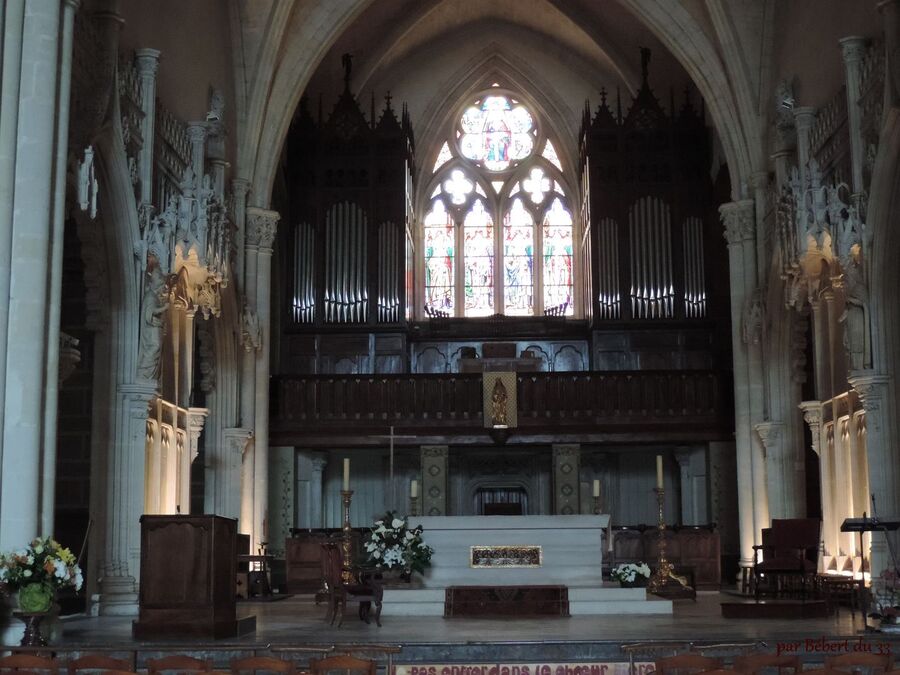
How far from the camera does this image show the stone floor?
1034 cm

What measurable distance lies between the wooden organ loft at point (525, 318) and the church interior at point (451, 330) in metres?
0.07

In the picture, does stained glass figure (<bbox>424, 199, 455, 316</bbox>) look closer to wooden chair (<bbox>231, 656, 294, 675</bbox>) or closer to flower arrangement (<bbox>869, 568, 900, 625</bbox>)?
flower arrangement (<bbox>869, 568, 900, 625</bbox>)

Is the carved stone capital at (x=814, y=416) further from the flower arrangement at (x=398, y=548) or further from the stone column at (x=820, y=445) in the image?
the flower arrangement at (x=398, y=548)

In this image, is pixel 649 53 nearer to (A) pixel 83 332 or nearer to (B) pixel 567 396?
(B) pixel 567 396

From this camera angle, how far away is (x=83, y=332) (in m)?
17.0

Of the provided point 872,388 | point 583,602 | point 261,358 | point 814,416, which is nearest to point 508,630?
point 583,602

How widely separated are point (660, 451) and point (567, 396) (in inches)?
129

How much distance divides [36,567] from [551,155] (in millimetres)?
21176

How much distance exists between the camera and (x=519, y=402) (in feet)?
79.3

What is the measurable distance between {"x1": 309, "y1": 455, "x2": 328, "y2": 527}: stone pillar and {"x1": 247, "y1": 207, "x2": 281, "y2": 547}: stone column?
315cm

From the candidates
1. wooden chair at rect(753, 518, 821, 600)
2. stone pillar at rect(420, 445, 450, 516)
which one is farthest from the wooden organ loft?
wooden chair at rect(753, 518, 821, 600)

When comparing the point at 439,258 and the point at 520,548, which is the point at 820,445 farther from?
the point at 439,258

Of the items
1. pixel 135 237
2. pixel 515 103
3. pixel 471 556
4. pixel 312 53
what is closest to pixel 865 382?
pixel 471 556

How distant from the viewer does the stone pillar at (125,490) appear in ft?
52.6
